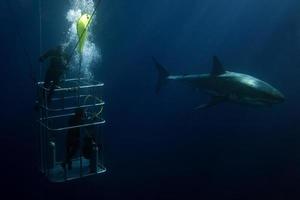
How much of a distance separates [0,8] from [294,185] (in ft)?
49.7

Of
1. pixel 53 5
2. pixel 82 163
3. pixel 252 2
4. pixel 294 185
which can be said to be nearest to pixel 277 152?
pixel 294 185

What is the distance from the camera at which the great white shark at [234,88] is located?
1204 centimetres

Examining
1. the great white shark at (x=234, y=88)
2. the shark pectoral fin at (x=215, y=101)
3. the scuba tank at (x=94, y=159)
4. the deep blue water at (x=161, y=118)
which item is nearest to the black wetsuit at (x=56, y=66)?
the scuba tank at (x=94, y=159)

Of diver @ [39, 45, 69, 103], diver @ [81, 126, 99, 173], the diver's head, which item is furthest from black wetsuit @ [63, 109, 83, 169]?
the diver's head

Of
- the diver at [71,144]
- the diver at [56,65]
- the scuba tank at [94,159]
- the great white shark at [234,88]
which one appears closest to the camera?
the diver at [56,65]

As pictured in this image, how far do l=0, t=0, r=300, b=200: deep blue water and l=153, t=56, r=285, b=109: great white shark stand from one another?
6.16 metres

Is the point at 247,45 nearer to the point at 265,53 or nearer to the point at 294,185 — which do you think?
the point at 265,53

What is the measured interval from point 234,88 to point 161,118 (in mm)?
9238

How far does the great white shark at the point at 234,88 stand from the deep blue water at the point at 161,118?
243 inches

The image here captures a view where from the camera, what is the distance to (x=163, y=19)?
23.7 meters

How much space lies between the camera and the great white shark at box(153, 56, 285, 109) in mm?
12039

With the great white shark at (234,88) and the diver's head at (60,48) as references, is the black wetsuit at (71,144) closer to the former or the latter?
the diver's head at (60,48)

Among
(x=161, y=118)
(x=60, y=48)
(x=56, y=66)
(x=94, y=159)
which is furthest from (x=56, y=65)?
(x=161, y=118)

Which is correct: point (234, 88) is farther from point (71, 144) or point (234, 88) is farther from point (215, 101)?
point (71, 144)
